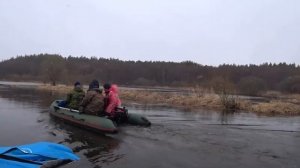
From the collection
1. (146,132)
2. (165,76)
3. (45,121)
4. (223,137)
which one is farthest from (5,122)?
(165,76)

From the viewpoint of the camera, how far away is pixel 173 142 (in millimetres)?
12055

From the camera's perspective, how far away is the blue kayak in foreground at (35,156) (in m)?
7.52

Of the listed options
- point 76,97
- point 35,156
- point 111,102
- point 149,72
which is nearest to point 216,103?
point 76,97

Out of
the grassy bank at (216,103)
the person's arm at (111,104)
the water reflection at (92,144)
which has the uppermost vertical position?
the person's arm at (111,104)

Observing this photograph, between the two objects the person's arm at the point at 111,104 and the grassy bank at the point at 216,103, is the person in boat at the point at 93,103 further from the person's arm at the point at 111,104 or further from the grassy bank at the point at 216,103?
the grassy bank at the point at 216,103

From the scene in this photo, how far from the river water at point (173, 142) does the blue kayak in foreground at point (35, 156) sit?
36 cm

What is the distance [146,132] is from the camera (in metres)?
13.6

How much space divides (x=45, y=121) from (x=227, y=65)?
10593 centimetres

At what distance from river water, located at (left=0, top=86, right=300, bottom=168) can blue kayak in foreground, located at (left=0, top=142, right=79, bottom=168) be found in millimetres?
356

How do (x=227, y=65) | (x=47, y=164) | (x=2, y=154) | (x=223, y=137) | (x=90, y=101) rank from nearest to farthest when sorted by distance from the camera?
(x=2, y=154), (x=47, y=164), (x=223, y=137), (x=90, y=101), (x=227, y=65)

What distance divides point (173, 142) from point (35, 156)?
504 cm

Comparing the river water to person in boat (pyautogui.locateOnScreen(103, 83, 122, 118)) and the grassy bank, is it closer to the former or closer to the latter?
person in boat (pyautogui.locateOnScreen(103, 83, 122, 118))

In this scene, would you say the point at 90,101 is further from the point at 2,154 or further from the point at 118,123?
the point at 2,154

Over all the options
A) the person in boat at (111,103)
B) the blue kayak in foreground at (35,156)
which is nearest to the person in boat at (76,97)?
the person in boat at (111,103)
